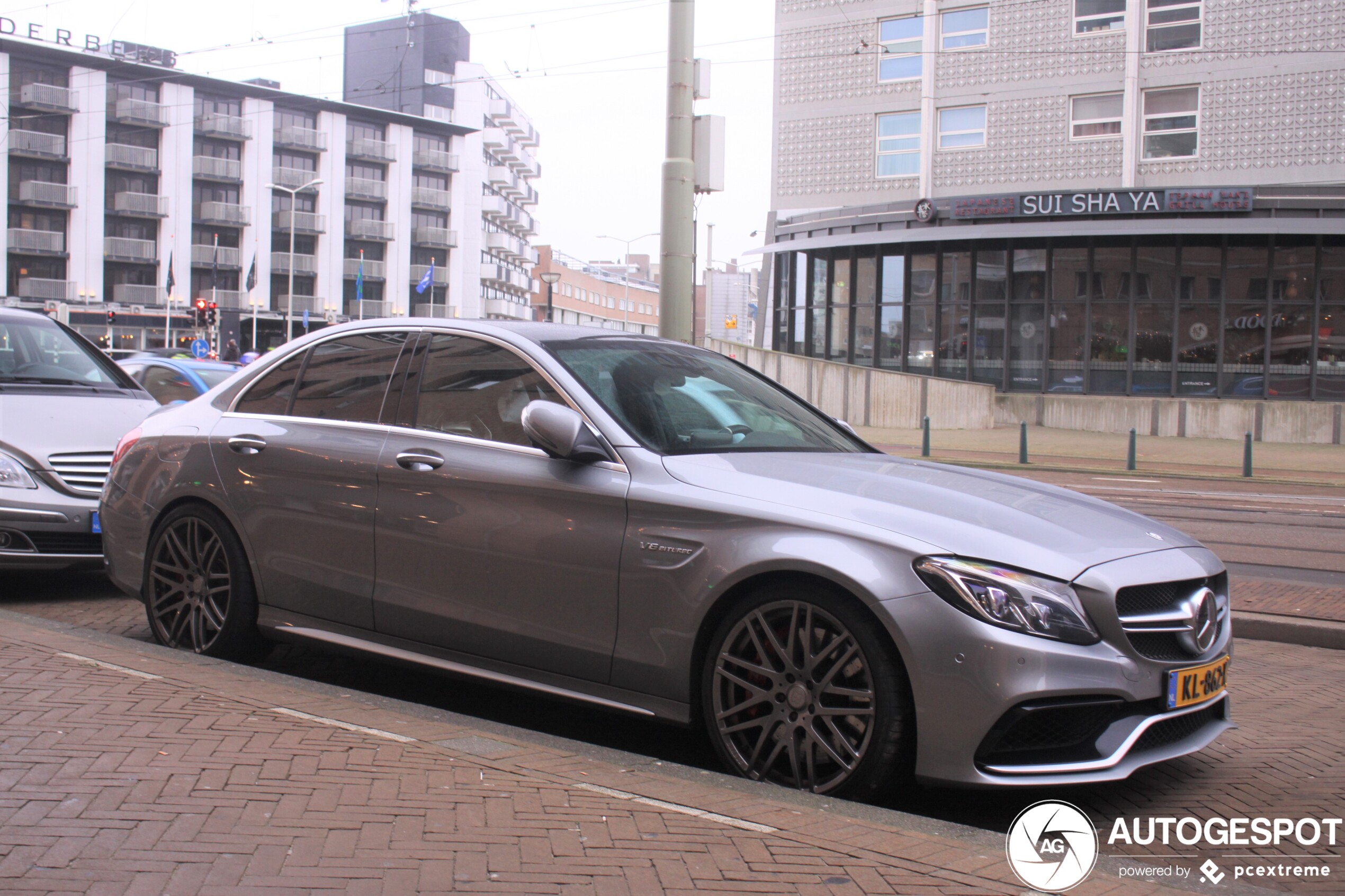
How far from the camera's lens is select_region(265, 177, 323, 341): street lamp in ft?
205

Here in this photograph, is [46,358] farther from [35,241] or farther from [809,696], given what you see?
[35,241]

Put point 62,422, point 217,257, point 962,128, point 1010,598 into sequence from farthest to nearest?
point 217,257, point 962,128, point 62,422, point 1010,598

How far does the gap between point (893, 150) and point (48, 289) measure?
47110mm

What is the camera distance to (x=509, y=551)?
13.7ft

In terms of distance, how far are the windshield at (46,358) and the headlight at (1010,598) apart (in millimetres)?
6407

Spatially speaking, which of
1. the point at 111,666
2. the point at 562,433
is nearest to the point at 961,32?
the point at 562,433

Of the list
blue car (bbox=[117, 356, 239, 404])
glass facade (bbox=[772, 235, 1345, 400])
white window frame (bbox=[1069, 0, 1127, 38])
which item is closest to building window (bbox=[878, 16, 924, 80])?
white window frame (bbox=[1069, 0, 1127, 38])

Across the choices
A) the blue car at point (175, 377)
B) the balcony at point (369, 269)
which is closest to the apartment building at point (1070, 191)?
the blue car at point (175, 377)

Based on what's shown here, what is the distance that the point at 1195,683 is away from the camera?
3568 mm

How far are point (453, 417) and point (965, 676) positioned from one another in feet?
7.38

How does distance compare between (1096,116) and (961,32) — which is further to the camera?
(961,32)

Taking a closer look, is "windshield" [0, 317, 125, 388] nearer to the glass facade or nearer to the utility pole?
the utility pole

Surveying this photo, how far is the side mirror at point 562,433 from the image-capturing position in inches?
159

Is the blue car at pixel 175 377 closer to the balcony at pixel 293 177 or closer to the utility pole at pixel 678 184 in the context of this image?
the utility pole at pixel 678 184
